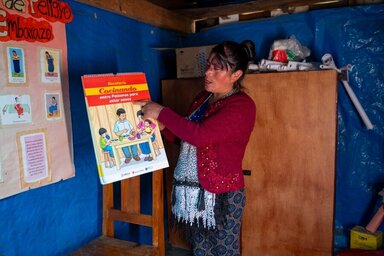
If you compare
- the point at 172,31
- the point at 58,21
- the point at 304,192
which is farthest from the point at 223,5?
the point at 304,192

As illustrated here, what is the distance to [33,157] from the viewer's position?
136 centimetres

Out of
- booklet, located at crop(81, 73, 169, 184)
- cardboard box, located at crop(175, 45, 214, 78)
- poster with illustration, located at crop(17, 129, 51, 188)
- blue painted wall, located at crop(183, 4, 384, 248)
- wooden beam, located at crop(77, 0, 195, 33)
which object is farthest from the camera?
cardboard box, located at crop(175, 45, 214, 78)

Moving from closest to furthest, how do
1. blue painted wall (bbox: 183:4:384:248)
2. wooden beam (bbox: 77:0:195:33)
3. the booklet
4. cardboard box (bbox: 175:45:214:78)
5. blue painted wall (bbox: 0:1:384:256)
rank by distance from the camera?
1. the booklet
2. blue painted wall (bbox: 0:1:384:256)
3. wooden beam (bbox: 77:0:195:33)
4. blue painted wall (bbox: 183:4:384:248)
5. cardboard box (bbox: 175:45:214:78)

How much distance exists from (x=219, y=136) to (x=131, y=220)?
693 mm

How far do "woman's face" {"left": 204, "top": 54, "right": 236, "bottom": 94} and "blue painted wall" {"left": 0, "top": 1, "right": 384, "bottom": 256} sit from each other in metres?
0.69

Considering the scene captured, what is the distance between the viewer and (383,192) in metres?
1.92

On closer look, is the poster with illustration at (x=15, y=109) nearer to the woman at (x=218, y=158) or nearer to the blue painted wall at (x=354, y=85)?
the woman at (x=218, y=158)

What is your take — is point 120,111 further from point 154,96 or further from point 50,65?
point 154,96

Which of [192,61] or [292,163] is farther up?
[192,61]

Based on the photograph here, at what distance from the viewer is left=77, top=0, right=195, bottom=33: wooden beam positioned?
178 centimetres

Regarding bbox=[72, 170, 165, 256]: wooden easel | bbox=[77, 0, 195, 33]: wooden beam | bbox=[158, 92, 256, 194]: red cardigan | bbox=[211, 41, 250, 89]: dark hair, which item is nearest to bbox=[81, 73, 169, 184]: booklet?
bbox=[158, 92, 256, 194]: red cardigan

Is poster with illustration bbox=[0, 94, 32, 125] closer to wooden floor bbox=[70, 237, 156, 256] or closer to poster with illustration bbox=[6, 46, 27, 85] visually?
poster with illustration bbox=[6, 46, 27, 85]

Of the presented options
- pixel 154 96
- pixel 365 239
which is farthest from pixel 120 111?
pixel 365 239

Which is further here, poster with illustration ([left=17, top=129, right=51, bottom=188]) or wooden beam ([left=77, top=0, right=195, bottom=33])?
wooden beam ([left=77, top=0, right=195, bottom=33])
